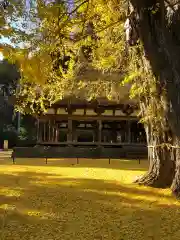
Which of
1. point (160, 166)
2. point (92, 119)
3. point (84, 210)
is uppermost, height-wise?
point (92, 119)

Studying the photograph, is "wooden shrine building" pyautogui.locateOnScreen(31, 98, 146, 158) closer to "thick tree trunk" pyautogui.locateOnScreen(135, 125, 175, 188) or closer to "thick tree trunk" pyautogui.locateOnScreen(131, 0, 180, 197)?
"thick tree trunk" pyautogui.locateOnScreen(135, 125, 175, 188)

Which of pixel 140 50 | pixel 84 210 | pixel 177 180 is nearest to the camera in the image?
pixel 84 210

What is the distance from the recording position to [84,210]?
6.48 m

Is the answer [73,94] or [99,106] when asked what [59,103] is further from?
[99,106]

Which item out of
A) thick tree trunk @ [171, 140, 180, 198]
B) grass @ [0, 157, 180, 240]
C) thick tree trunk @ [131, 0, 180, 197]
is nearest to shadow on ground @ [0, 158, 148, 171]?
grass @ [0, 157, 180, 240]

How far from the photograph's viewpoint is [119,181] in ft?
31.6

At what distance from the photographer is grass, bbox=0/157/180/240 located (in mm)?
5168

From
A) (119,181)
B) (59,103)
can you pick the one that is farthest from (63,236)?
(59,103)

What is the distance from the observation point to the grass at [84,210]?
203 inches

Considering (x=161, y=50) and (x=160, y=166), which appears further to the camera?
(x=160, y=166)

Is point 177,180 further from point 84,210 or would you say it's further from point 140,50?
point 140,50

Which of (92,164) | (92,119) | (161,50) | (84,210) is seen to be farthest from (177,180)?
(92,119)

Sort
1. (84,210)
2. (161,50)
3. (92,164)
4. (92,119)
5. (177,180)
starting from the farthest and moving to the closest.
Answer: (92,119) → (92,164) → (177,180) → (161,50) → (84,210)

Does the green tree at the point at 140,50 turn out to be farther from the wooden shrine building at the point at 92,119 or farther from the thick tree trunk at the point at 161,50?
the wooden shrine building at the point at 92,119
